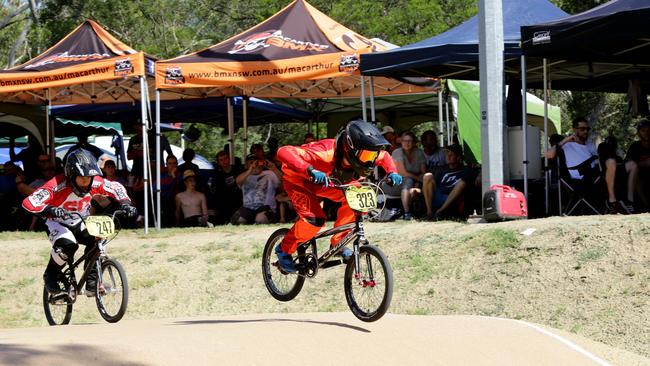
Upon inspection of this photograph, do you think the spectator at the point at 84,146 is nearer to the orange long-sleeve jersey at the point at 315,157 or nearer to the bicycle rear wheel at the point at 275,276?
the bicycle rear wheel at the point at 275,276

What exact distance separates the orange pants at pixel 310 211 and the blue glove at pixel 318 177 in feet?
2.18

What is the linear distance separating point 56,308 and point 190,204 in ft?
19.7

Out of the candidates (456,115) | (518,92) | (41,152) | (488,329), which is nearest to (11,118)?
(41,152)

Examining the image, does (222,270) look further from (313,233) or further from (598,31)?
(598,31)

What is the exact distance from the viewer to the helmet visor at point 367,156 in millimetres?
8797

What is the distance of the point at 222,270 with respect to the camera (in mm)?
13828

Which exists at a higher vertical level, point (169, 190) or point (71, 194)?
point (71, 194)

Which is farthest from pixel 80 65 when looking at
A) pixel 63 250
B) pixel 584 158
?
pixel 584 158

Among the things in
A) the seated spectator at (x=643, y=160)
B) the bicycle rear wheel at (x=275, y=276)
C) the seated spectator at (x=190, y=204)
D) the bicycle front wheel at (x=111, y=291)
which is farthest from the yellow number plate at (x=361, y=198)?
the seated spectator at (x=190, y=204)

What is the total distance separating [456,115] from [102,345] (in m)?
14.6

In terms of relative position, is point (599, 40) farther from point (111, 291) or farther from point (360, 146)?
point (111, 291)

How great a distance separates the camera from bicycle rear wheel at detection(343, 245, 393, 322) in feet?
27.7

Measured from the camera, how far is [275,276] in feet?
34.2

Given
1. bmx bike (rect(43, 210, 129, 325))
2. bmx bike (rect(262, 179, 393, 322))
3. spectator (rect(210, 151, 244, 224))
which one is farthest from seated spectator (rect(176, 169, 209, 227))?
bmx bike (rect(262, 179, 393, 322))
